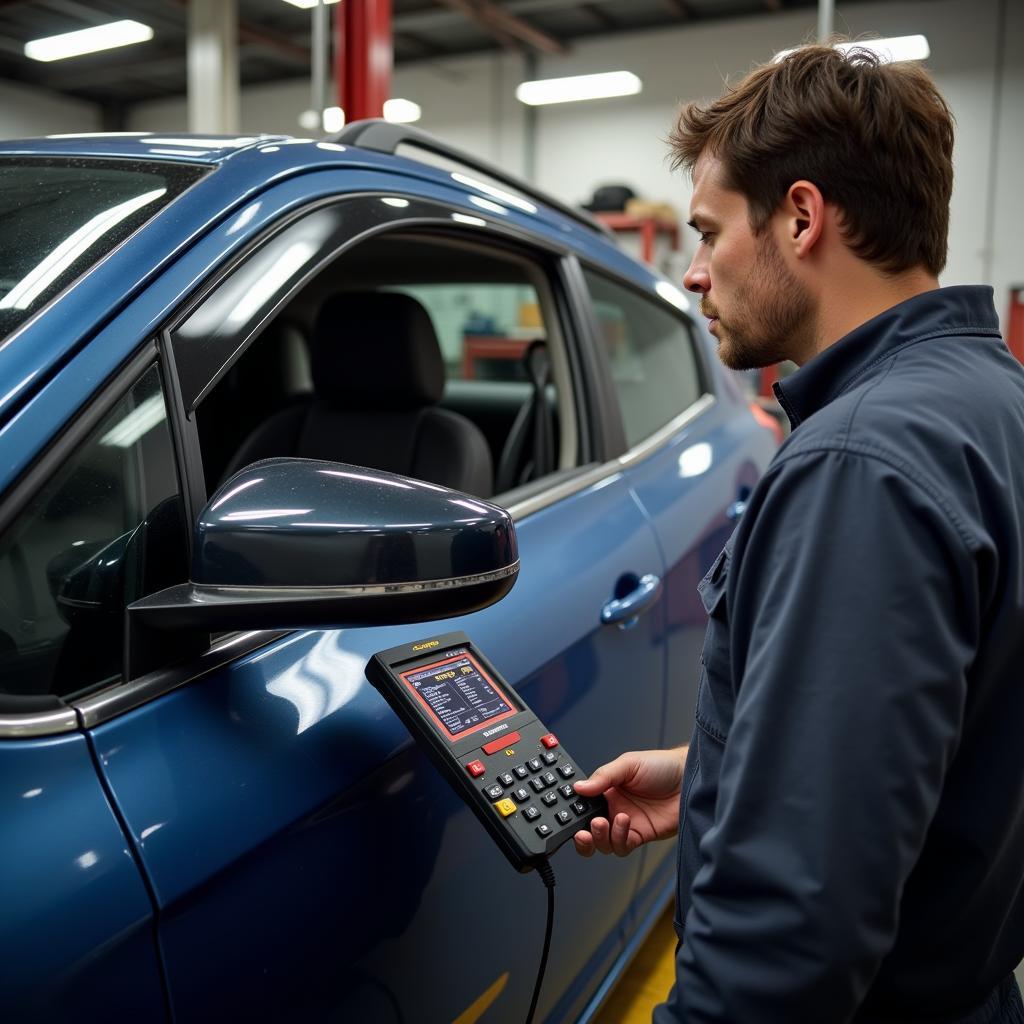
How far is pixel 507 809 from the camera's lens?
38.8 inches

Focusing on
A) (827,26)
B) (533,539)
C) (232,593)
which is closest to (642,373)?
(533,539)

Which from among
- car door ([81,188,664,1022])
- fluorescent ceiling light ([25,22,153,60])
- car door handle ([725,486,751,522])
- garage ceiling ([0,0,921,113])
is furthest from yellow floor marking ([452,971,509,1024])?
fluorescent ceiling light ([25,22,153,60])

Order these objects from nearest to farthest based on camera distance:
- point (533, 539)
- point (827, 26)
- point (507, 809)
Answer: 1. point (507, 809)
2. point (533, 539)
3. point (827, 26)

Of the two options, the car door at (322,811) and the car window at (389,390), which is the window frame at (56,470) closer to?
the car door at (322,811)

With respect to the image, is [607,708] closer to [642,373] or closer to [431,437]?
[431,437]

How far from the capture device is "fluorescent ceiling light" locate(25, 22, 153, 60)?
1019 cm

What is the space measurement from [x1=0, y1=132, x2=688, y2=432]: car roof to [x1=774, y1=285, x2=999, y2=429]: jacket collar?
0.61 m

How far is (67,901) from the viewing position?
0.74 meters

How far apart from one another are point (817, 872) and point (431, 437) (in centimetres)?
149

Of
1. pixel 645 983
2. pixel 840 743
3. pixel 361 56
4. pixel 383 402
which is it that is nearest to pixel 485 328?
pixel 361 56

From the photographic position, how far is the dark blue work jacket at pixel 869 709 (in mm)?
701

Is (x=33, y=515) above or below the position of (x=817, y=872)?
above

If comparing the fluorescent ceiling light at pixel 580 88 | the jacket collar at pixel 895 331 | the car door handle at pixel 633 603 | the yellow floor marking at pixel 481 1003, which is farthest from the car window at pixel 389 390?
the fluorescent ceiling light at pixel 580 88

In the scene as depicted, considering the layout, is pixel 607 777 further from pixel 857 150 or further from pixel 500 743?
pixel 857 150
